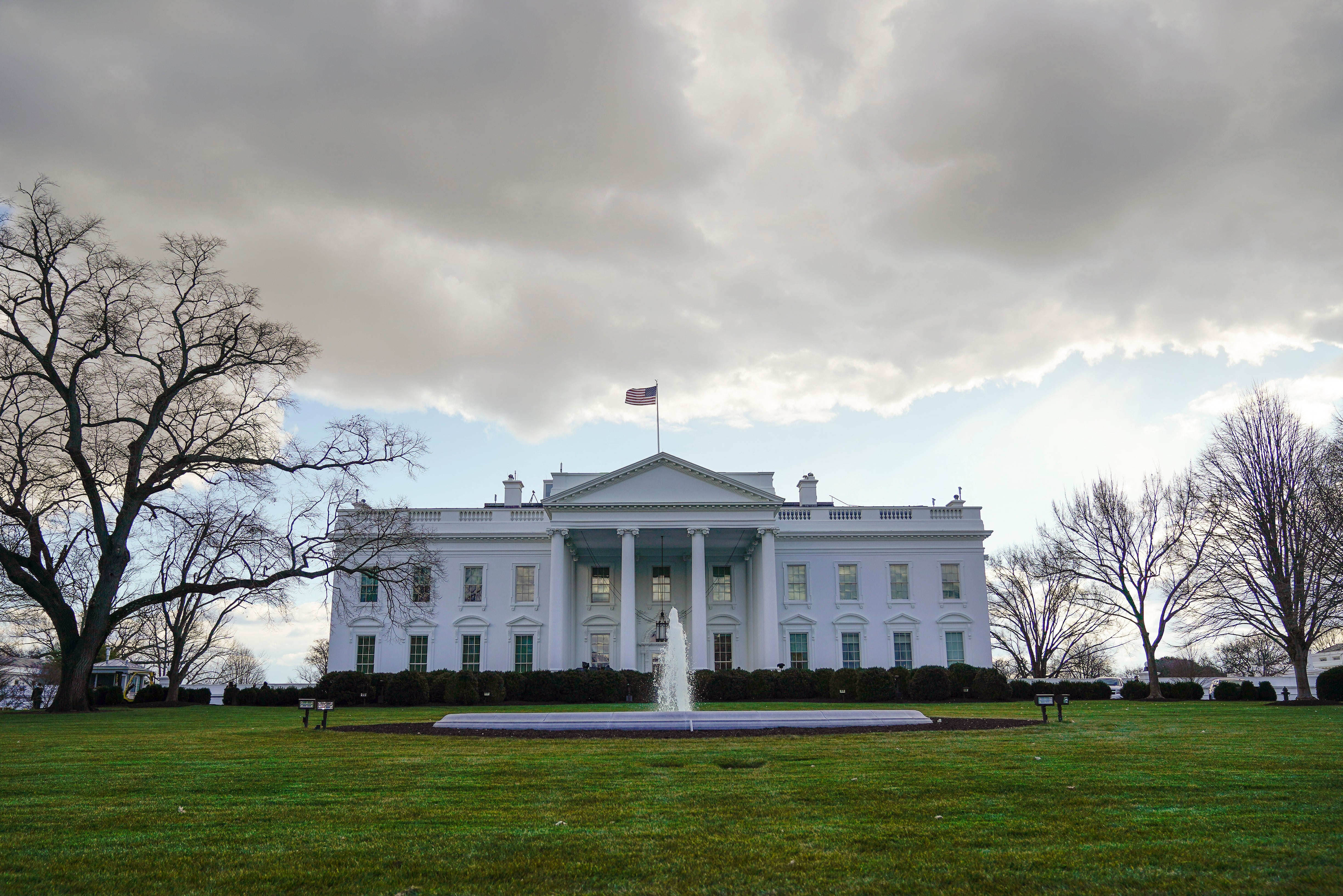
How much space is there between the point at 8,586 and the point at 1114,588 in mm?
43527

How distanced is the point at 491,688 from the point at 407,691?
298cm

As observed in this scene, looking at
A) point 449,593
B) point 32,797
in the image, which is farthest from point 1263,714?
point 449,593

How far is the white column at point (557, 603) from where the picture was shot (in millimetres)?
38219

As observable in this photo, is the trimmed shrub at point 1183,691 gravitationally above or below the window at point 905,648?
below

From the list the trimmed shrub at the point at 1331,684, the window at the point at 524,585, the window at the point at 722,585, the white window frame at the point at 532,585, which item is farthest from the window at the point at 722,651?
the trimmed shrub at the point at 1331,684

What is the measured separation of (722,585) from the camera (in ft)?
145

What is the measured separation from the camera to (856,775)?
354 inches

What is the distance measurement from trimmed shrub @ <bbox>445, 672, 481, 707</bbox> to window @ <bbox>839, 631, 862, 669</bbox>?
1744cm

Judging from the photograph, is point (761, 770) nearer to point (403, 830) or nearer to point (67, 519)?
point (403, 830)

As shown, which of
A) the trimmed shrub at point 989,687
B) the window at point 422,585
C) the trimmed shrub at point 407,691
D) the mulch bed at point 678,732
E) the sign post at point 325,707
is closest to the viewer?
the mulch bed at point 678,732

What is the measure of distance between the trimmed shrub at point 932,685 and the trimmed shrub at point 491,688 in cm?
1507

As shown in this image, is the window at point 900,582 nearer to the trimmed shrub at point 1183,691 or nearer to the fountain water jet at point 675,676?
the trimmed shrub at point 1183,691

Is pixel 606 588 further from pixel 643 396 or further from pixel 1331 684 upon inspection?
pixel 1331 684

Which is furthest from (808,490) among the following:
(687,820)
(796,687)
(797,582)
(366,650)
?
(687,820)
